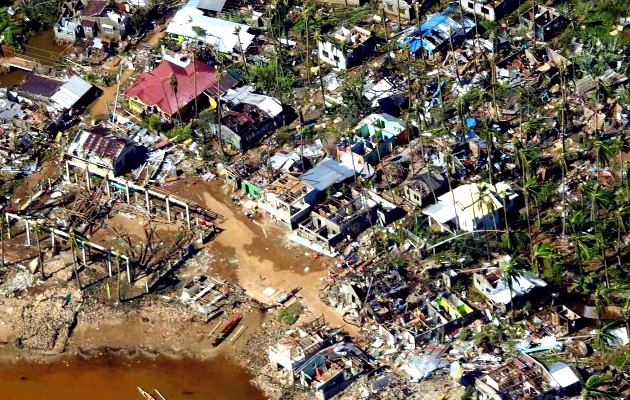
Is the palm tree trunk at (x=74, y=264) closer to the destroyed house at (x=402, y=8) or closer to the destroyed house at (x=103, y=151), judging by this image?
the destroyed house at (x=103, y=151)

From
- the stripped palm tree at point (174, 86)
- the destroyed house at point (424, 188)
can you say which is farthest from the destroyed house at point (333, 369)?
the stripped palm tree at point (174, 86)

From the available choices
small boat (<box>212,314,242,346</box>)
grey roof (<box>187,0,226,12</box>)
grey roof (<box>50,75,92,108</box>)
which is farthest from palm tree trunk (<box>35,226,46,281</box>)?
grey roof (<box>187,0,226,12</box>)

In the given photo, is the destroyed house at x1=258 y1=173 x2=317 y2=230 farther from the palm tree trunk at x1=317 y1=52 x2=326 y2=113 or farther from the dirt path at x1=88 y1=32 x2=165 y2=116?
the dirt path at x1=88 y1=32 x2=165 y2=116

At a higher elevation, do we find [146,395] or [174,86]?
[174,86]

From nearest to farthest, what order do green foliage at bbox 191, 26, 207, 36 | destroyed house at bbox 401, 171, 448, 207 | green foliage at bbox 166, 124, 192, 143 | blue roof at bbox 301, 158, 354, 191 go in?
destroyed house at bbox 401, 171, 448, 207, blue roof at bbox 301, 158, 354, 191, green foliage at bbox 166, 124, 192, 143, green foliage at bbox 191, 26, 207, 36

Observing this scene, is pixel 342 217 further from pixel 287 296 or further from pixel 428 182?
pixel 287 296

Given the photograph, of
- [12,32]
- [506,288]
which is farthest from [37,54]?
[506,288]
